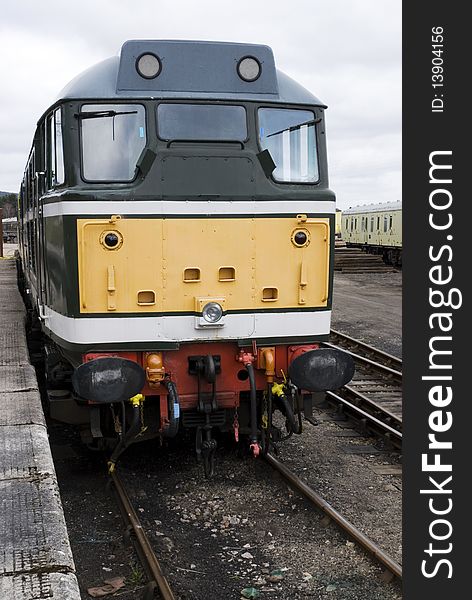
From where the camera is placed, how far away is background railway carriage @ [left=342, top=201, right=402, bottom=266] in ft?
120

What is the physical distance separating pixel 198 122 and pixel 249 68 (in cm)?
70

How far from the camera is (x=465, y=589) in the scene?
4.27 metres

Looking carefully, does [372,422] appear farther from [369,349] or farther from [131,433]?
[369,349]

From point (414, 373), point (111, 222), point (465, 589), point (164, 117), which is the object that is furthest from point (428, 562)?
point (164, 117)

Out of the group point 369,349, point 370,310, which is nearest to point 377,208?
point 370,310

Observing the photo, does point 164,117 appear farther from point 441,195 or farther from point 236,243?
point 441,195

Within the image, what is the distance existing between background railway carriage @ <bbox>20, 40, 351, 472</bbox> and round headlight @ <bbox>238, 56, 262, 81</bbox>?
17mm

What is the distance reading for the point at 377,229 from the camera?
40.0 meters

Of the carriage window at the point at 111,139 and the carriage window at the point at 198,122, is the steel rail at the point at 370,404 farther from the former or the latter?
the carriage window at the point at 111,139

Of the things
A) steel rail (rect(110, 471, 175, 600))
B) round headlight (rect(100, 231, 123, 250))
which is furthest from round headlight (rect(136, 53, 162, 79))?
steel rail (rect(110, 471, 175, 600))

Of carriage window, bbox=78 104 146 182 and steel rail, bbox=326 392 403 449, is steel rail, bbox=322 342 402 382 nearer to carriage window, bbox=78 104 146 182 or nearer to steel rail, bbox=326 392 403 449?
steel rail, bbox=326 392 403 449

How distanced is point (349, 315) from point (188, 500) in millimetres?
12612

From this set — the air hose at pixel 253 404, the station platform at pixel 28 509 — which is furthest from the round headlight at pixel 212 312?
the station platform at pixel 28 509

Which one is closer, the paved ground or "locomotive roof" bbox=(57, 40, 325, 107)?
"locomotive roof" bbox=(57, 40, 325, 107)
